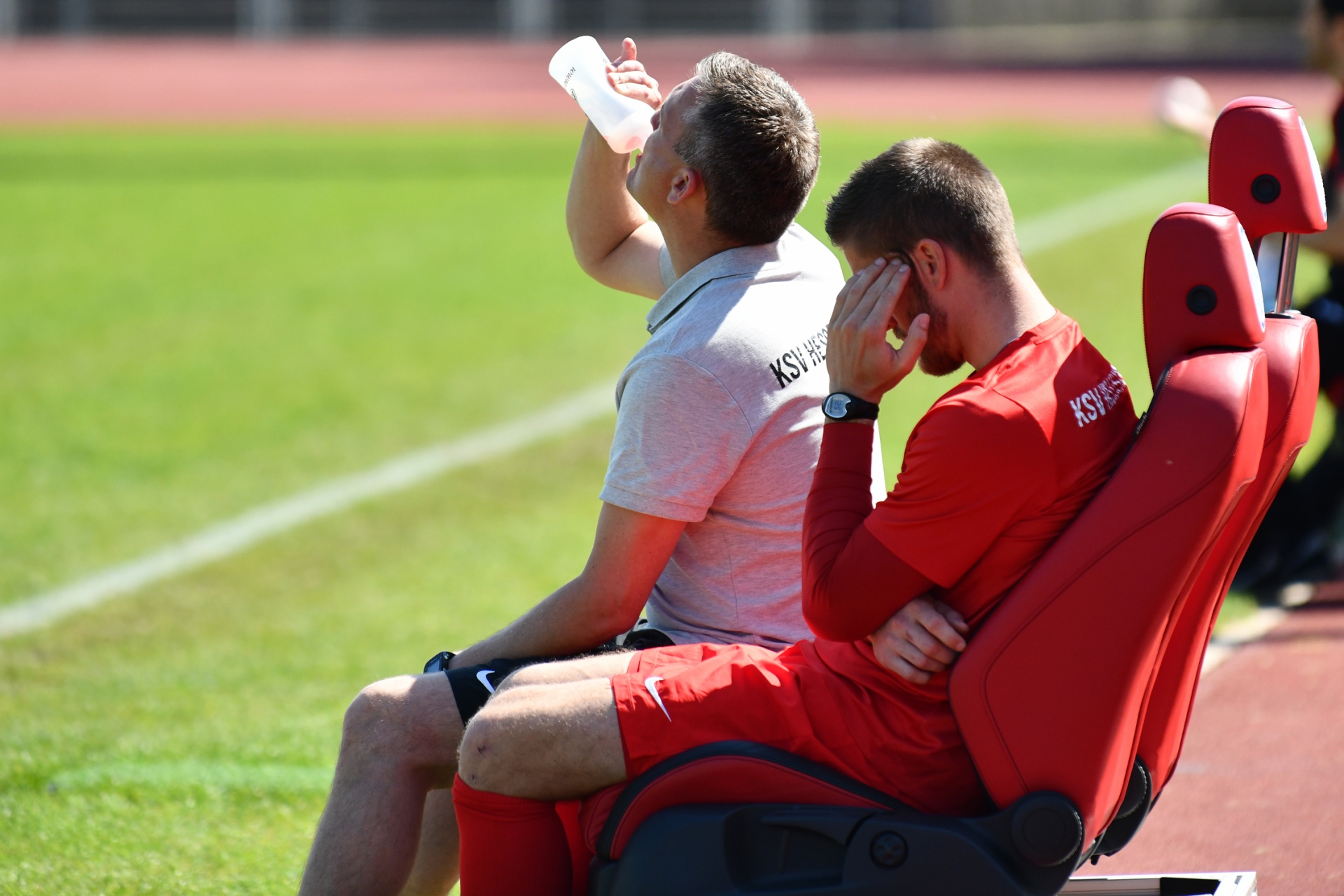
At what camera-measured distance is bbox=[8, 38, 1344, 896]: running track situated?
384 cm

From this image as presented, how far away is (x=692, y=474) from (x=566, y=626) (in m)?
0.37

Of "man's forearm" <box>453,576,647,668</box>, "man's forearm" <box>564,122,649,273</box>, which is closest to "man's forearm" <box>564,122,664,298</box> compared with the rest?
"man's forearm" <box>564,122,649,273</box>

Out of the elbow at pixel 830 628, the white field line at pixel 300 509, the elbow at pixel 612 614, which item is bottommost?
the white field line at pixel 300 509

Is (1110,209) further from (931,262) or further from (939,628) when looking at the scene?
(939,628)

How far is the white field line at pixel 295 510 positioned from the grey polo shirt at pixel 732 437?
3830mm

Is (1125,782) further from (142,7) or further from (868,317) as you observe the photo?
(142,7)

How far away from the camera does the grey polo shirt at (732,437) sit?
9.28 feet

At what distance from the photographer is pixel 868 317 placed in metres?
2.49

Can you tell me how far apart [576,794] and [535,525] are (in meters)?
4.70

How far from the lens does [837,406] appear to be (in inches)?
98.5

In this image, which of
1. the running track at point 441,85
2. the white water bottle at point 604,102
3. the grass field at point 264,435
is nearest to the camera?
the white water bottle at point 604,102

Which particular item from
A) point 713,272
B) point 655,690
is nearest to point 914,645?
point 655,690

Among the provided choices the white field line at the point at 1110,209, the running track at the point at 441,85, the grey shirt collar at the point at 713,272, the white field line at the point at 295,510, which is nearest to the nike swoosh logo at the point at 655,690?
the grey shirt collar at the point at 713,272

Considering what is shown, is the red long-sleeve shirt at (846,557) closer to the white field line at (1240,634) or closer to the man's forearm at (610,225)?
the man's forearm at (610,225)
